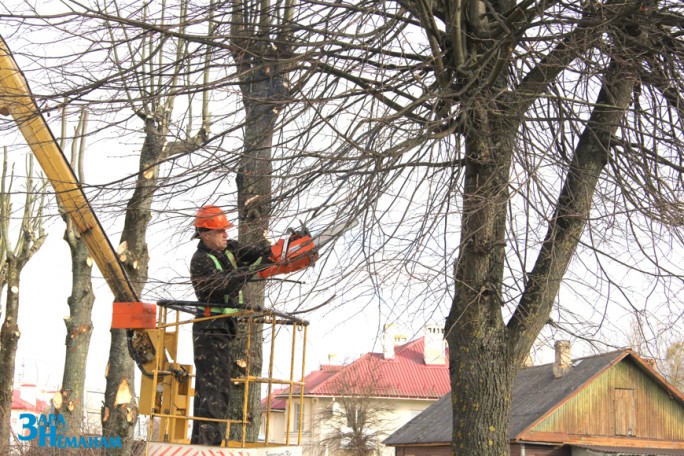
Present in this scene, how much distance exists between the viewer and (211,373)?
6934 millimetres

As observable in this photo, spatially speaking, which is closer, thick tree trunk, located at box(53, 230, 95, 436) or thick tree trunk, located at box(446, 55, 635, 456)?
thick tree trunk, located at box(446, 55, 635, 456)

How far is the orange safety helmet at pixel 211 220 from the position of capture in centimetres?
679

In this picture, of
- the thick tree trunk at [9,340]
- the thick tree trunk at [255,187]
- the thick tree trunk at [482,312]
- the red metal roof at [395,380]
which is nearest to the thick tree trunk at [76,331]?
the thick tree trunk at [9,340]

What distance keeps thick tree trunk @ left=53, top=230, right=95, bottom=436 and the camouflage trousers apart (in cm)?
878

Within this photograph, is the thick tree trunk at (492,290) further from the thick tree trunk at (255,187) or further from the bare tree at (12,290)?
the bare tree at (12,290)

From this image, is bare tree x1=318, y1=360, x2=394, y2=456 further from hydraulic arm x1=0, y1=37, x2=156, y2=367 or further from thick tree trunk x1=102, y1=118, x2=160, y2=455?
hydraulic arm x1=0, y1=37, x2=156, y2=367

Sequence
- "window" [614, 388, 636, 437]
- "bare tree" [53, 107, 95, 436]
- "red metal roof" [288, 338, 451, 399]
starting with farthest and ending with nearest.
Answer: "red metal roof" [288, 338, 451, 399] → "window" [614, 388, 636, 437] → "bare tree" [53, 107, 95, 436]

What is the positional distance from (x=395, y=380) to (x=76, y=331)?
36.3m

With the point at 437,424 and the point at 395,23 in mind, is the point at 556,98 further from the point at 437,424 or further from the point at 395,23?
the point at 437,424

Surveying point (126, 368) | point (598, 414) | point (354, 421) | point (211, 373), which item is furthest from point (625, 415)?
point (211, 373)

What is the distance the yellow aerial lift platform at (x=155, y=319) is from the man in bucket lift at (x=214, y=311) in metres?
0.16

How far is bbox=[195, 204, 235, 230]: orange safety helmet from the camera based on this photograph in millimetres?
6789

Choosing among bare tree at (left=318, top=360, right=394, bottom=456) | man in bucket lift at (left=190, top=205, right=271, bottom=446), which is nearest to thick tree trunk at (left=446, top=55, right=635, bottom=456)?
man in bucket lift at (left=190, top=205, right=271, bottom=446)

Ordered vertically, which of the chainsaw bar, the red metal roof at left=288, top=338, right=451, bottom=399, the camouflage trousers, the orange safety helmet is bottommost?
the camouflage trousers
